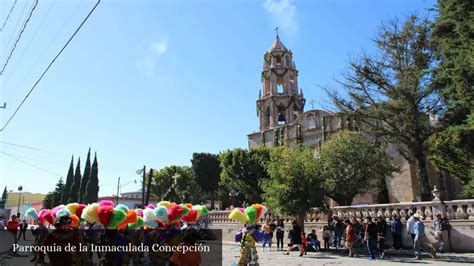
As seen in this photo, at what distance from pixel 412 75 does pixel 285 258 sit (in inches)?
544

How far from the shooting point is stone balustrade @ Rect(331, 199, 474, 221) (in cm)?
1545

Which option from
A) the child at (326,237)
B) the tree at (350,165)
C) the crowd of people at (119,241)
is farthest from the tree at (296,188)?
the crowd of people at (119,241)

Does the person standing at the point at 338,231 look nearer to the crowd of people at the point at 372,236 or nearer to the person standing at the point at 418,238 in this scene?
the crowd of people at the point at 372,236

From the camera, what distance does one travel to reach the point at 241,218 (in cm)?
1033

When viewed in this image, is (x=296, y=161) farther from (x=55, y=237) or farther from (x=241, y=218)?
(x=55, y=237)

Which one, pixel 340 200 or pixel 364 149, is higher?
pixel 364 149

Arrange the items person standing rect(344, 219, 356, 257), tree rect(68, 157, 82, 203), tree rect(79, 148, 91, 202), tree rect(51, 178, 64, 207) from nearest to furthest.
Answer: person standing rect(344, 219, 356, 257) < tree rect(79, 148, 91, 202) < tree rect(68, 157, 82, 203) < tree rect(51, 178, 64, 207)

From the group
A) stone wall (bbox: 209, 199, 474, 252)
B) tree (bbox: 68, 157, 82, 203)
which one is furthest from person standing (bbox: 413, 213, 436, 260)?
tree (bbox: 68, 157, 82, 203)

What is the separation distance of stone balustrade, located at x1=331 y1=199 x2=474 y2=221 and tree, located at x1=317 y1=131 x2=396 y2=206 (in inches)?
192

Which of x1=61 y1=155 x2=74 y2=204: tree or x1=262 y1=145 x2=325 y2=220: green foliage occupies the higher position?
x1=61 y1=155 x2=74 y2=204: tree

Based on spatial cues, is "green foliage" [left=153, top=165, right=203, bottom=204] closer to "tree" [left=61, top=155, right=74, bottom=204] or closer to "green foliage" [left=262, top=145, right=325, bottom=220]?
"tree" [left=61, top=155, right=74, bottom=204]

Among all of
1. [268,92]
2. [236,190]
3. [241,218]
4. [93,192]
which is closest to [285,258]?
[241,218]

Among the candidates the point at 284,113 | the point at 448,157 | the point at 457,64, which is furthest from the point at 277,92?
the point at 457,64

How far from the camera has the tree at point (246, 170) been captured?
1510 inches
